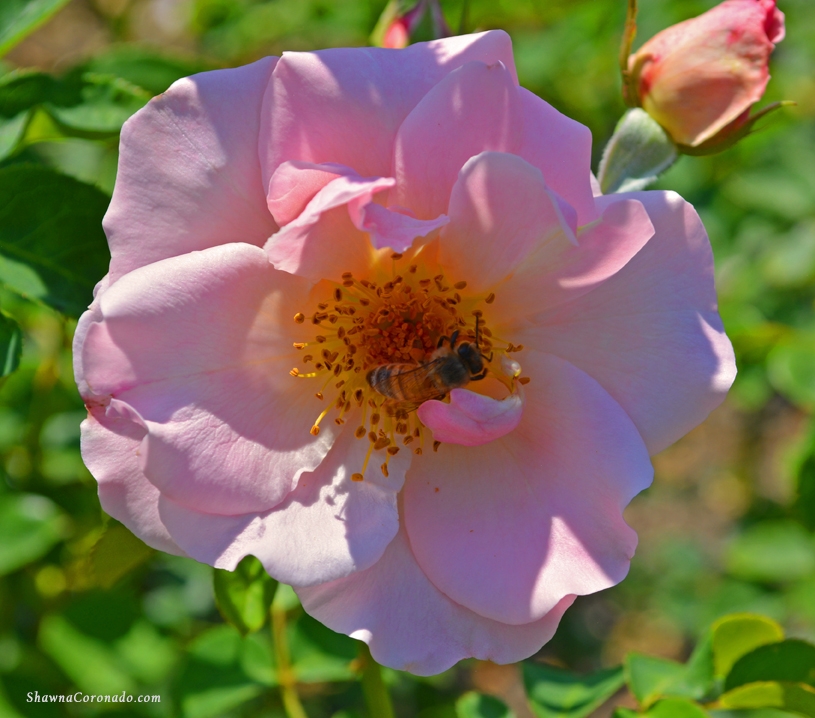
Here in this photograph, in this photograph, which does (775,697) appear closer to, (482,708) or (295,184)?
(482,708)

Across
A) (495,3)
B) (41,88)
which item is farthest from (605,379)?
(495,3)

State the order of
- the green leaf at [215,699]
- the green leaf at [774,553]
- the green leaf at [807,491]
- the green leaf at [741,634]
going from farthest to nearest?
the green leaf at [774,553]
the green leaf at [807,491]
the green leaf at [215,699]
the green leaf at [741,634]

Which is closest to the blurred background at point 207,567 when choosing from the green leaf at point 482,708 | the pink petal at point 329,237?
the green leaf at point 482,708

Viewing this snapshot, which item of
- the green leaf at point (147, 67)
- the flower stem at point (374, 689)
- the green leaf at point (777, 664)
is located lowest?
the green leaf at point (777, 664)

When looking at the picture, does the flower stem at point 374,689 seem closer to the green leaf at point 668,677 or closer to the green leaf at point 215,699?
the green leaf at point 215,699

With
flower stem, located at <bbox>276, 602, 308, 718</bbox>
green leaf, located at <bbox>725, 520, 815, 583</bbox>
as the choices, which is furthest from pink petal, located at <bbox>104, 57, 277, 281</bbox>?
green leaf, located at <bbox>725, 520, 815, 583</bbox>

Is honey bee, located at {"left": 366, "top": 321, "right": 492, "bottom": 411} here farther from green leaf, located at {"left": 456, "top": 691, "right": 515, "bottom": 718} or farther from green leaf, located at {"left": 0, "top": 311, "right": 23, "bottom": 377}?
green leaf, located at {"left": 456, "top": 691, "right": 515, "bottom": 718}
